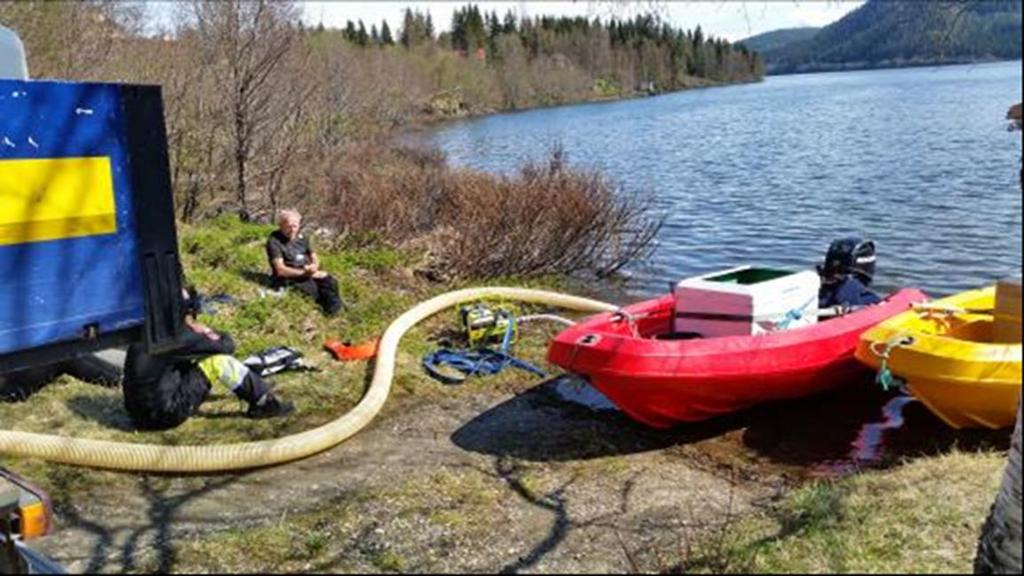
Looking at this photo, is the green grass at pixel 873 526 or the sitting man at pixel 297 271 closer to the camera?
the green grass at pixel 873 526

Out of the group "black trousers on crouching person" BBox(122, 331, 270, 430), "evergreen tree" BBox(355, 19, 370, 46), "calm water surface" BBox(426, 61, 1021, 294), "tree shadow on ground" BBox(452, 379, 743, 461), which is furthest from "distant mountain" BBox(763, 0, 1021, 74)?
"evergreen tree" BBox(355, 19, 370, 46)

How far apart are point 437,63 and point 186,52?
54478mm

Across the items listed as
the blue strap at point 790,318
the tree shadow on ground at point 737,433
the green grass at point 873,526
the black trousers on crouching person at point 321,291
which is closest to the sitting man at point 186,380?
the tree shadow on ground at point 737,433

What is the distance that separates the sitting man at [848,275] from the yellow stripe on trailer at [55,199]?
6400 mm

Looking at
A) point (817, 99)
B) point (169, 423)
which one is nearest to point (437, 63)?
point (817, 99)

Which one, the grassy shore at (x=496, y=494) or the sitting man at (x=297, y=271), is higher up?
the sitting man at (x=297, y=271)

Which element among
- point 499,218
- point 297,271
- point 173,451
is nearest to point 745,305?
point 173,451

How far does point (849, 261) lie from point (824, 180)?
52.2 ft

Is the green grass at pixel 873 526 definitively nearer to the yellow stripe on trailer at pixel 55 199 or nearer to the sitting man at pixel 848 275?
the sitting man at pixel 848 275

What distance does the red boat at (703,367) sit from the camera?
24.0 feet

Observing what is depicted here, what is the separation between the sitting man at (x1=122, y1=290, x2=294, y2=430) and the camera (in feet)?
22.0

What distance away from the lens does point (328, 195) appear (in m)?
17.5

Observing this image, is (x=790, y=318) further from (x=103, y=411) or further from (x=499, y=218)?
(x=499, y=218)

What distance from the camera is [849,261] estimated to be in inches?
371
